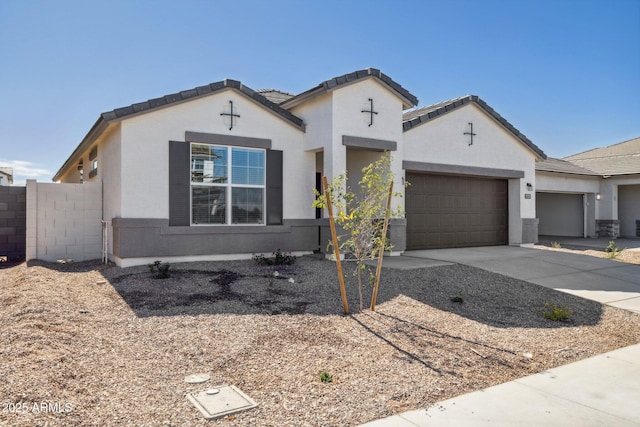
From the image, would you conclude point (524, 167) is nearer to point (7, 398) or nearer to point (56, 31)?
point (56, 31)

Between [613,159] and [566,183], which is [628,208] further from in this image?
[566,183]

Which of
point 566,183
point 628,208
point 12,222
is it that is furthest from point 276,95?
point 628,208

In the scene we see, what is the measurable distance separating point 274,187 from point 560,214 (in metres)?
16.1

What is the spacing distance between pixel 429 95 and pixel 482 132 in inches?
103

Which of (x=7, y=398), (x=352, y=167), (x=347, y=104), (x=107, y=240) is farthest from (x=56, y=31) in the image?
(x=7, y=398)

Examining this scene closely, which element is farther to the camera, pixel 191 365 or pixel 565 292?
pixel 565 292

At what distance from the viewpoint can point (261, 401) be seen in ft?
12.3

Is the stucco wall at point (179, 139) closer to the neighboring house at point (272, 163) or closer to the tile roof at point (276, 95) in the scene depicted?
the neighboring house at point (272, 163)

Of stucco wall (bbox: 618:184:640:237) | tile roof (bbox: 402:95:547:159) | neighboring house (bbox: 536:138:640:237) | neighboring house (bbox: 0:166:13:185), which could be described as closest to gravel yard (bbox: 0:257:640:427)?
tile roof (bbox: 402:95:547:159)

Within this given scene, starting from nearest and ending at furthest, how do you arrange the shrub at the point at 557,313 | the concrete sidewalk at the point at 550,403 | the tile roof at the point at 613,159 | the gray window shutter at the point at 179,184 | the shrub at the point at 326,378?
the concrete sidewalk at the point at 550,403
the shrub at the point at 326,378
the shrub at the point at 557,313
the gray window shutter at the point at 179,184
the tile roof at the point at 613,159

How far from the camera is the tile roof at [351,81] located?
10742mm

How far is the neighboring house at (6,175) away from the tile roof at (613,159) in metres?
41.2

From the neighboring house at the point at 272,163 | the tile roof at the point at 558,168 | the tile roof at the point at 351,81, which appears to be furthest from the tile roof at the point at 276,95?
the tile roof at the point at 558,168

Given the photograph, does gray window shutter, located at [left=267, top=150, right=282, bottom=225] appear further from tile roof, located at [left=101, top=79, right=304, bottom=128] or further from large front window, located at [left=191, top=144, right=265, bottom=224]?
tile roof, located at [left=101, top=79, right=304, bottom=128]
